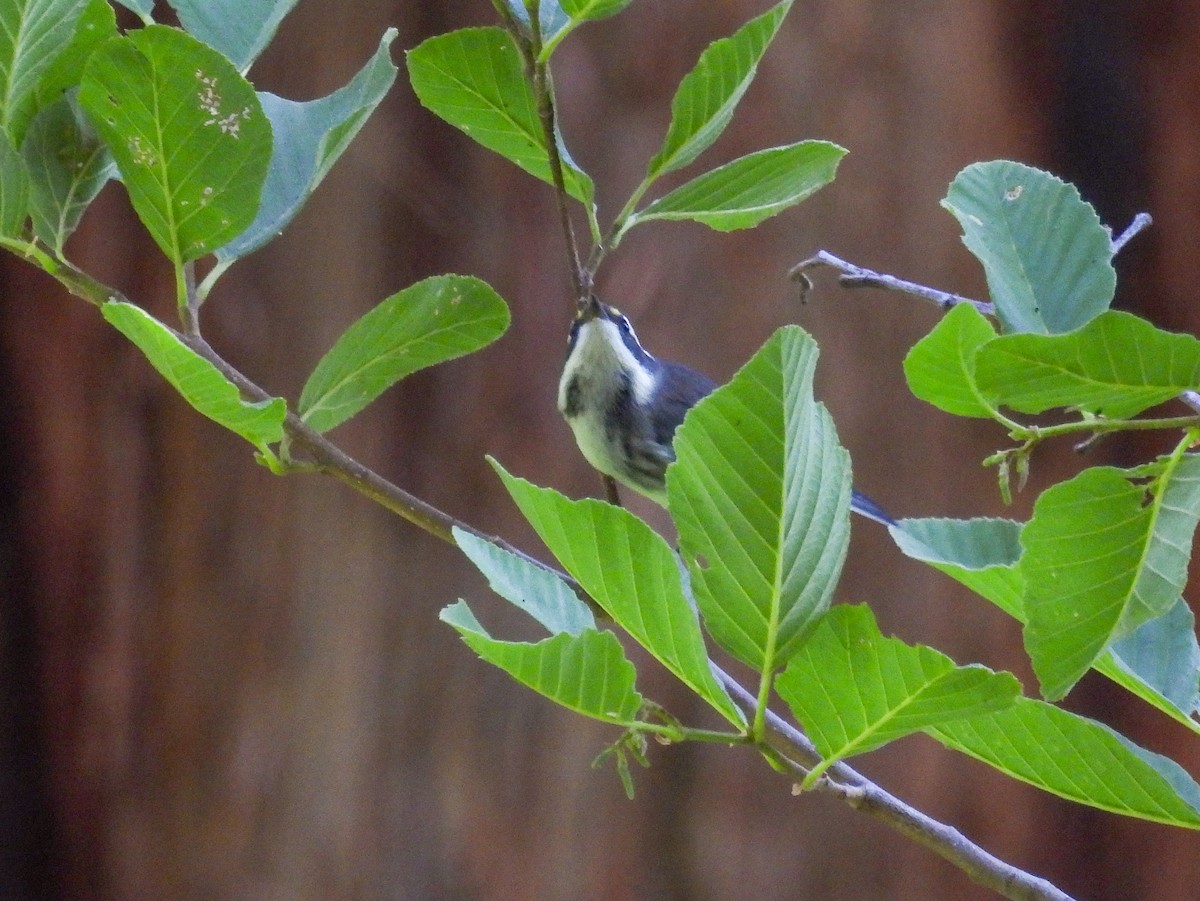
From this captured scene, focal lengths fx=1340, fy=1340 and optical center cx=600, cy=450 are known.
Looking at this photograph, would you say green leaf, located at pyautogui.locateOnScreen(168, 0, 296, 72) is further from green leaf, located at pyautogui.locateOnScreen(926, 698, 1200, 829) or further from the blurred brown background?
the blurred brown background

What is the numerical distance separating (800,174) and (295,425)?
0.31 metres

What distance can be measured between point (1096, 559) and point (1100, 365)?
78 millimetres

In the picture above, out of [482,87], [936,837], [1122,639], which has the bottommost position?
[936,837]

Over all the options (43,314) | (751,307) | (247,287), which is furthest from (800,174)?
(43,314)

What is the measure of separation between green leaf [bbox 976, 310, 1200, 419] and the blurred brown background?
1503 millimetres

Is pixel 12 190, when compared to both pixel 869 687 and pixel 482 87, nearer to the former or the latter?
pixel 482 87

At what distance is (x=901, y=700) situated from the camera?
19.7 inches

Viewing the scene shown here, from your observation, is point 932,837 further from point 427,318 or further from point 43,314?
point 43,314

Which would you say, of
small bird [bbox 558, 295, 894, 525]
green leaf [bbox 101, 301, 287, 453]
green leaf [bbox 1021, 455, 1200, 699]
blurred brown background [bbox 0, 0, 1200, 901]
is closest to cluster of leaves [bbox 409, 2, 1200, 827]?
green leaf [bbox 1021, 455, 1200, 699]

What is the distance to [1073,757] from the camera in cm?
57

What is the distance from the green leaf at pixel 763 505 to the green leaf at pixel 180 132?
31cm

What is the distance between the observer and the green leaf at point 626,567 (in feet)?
1.73

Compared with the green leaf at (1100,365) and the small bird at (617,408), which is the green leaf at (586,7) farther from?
the small bird at (617,408)

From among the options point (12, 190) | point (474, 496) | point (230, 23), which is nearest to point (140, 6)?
point (230, 23)
